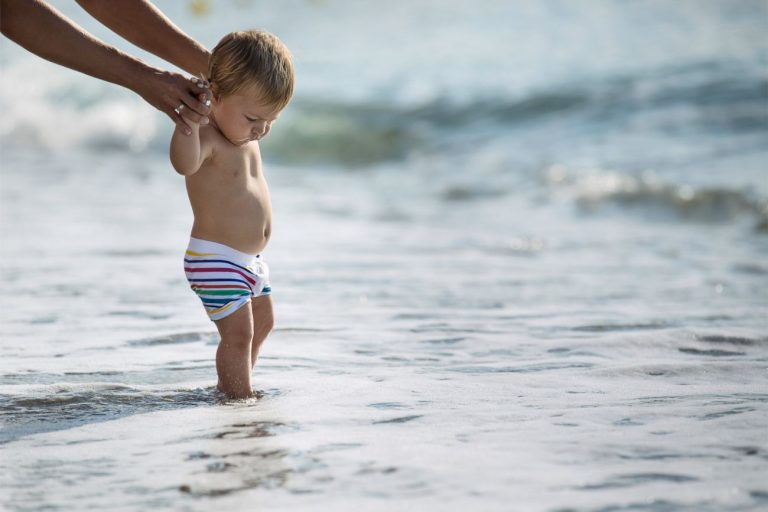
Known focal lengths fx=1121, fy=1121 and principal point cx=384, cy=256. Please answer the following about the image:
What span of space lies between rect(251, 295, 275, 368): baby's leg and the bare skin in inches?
2.1

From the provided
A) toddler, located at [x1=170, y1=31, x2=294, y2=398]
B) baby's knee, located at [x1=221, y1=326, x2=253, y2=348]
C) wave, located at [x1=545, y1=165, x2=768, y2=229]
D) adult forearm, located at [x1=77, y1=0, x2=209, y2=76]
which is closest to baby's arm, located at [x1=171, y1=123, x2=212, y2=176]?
toddler, located at [x1=170, y1=31, x2=294, y2=398]

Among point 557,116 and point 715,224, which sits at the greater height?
point 557,116

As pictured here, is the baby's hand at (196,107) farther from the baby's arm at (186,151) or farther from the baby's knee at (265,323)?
the baby's knee at (265,323)

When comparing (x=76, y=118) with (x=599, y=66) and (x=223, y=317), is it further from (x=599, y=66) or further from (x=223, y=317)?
(x=223, y=317)

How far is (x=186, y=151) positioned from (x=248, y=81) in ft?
0.92

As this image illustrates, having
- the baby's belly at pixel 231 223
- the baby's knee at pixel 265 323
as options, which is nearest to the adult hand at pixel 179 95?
the baby's belly at pixel 231 223

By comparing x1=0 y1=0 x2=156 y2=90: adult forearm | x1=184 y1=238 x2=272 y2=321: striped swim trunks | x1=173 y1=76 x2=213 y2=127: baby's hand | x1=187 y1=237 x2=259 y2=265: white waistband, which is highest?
Result: x1=0 y1=0 x2=156 y2=90: adult forearm

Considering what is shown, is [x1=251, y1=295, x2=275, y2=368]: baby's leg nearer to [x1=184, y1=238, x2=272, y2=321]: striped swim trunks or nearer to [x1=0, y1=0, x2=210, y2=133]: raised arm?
[x1=184, y1=238, x2=272, y2=321]: striped swim trunks

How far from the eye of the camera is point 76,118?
1617 cm

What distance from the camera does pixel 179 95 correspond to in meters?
3.21

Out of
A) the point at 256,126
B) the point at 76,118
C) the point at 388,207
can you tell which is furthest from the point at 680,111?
the point at 256,126

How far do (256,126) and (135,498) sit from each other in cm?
137

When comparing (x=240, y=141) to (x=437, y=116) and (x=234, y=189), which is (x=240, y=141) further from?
(x=437, y=116)

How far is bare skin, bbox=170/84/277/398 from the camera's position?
135 inches
